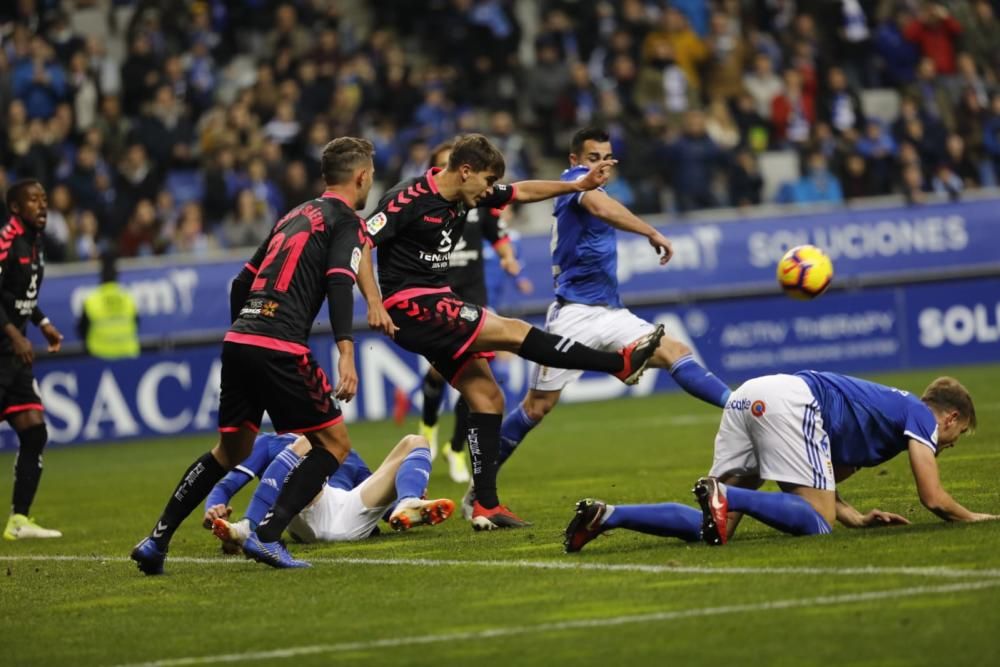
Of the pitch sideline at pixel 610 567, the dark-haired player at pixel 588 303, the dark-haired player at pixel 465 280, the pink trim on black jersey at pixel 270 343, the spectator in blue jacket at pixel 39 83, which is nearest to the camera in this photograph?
the pitch sideline at pixel 610 567

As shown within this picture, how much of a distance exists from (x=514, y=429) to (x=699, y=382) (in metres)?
1.26

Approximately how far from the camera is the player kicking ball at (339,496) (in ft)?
31.1

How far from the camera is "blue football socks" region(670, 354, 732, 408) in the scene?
11398mm

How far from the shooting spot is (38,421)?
12.9 metres

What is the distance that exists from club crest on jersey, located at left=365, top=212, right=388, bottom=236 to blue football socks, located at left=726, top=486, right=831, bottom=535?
2.75 metres

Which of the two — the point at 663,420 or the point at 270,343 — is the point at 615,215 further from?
the point at 663,420

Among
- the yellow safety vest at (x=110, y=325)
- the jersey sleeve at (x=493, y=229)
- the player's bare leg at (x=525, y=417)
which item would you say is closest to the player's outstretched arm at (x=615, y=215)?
the player's bare leg at (x=525, y=417)

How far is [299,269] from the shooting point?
895cm

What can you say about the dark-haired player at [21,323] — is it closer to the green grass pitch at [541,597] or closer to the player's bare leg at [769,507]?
the green grass pitch at [541,597]

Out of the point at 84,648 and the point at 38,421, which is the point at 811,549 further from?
the point at 38,421

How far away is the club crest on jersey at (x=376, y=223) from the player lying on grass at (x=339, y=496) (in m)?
1.21

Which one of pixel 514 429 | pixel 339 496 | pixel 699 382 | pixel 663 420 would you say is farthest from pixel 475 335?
pixel 663 420

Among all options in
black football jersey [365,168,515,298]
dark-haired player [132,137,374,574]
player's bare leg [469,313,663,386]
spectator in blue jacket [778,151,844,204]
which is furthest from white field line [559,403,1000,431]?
dark-haired player [132,137,374,574]

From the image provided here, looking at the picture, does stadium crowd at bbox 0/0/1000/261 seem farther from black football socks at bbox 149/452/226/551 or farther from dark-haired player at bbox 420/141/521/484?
black football socks at bbox 149/452/226/551
